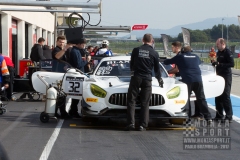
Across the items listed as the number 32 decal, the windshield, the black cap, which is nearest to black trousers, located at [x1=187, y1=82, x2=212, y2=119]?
the windshield

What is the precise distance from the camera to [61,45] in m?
14.6

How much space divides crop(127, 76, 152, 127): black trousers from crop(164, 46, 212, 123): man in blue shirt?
1329mm

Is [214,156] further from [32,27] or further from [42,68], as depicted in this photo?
[32,27]

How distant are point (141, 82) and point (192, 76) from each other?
4.95 ft

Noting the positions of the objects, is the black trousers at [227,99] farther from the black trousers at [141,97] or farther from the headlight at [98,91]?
the headlight at [98,91]

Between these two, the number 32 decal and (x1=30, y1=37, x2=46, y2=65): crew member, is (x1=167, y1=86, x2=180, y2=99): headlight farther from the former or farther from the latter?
(x1=30, y1=37, x2=46, y2=65): crew member

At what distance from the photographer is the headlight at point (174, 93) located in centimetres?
1128

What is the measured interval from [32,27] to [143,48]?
2540 centimetres

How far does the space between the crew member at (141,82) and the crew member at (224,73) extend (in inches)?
90.0

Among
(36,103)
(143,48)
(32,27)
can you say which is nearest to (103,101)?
(143,48)

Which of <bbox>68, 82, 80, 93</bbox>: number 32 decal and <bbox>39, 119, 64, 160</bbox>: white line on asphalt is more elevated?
<bbox>68, 82, 80, 93</bbox>: number 32 decal

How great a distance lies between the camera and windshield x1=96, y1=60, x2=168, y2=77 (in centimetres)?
1259

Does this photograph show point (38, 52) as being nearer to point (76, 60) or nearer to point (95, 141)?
point (76, 60)

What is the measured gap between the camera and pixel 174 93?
11.4m
